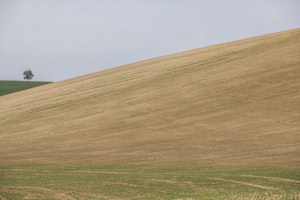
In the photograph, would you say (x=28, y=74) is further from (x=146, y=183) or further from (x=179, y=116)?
(x=146, y=183)

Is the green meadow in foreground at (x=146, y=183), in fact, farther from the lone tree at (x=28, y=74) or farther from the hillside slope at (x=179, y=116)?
the lone tree at (x=28, y=74)

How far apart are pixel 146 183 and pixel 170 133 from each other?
845 centimetres

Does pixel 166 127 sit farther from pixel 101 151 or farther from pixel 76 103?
pixel 76 103

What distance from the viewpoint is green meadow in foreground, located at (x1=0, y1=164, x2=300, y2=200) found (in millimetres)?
18922

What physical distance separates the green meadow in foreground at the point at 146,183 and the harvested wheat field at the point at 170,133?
0.04m

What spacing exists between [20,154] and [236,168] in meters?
11.7

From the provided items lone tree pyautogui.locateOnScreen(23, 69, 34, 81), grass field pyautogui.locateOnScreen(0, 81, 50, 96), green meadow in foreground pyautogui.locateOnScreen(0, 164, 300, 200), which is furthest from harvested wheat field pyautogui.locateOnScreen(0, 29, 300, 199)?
lone tree pyautogui.locateOnScreen(23, 69, 34, 81)

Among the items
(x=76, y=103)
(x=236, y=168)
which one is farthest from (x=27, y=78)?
(x=236, y=168)

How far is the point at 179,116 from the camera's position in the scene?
32.0 metres

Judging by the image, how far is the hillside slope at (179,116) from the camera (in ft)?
85.5

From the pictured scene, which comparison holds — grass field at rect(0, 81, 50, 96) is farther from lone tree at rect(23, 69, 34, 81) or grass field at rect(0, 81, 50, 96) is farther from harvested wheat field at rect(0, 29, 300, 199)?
lone tree at rect(23, 69, 34, 81)

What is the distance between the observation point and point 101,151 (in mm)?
27578

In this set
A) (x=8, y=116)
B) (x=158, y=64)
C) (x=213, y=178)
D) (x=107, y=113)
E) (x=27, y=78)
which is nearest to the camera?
(x=213, y=178)

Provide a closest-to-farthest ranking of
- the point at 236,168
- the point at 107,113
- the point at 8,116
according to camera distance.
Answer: the point at 236,168 < the point at 107,113 < the point at 8,116
